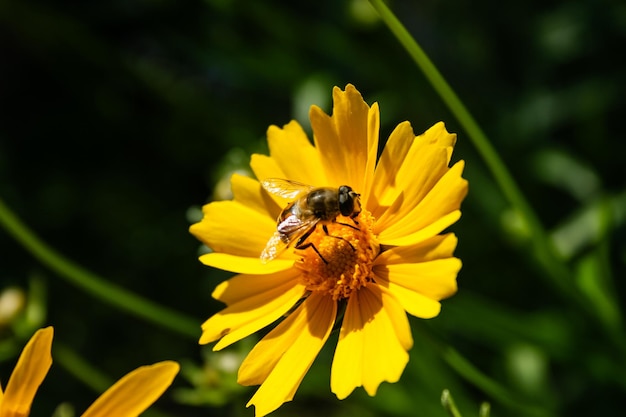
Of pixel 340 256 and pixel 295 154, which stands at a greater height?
pixel 295 154

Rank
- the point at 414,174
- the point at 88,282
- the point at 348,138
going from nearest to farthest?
1. the point at 414,174
2. the point at 348,138
3. the point at 88,282

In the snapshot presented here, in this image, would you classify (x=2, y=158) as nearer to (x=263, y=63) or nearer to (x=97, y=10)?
(x=97, y=10)

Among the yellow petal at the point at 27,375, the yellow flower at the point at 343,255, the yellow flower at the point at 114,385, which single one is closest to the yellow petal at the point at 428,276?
the yellow flower at the point at 343,255

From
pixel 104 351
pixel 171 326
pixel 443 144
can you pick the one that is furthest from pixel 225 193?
pixel 104 351

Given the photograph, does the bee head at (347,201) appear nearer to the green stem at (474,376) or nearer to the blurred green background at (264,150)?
the green stem at (474,376)

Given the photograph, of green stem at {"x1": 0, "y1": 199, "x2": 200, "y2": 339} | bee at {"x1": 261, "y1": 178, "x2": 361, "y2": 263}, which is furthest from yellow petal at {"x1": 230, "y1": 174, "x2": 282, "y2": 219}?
green stem at {"x1": 0, "y1": 199, "x2": 200, "y2": 339}

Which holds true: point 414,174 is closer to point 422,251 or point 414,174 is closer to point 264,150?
point 422,251

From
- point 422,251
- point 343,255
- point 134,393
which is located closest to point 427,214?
point 422,251
